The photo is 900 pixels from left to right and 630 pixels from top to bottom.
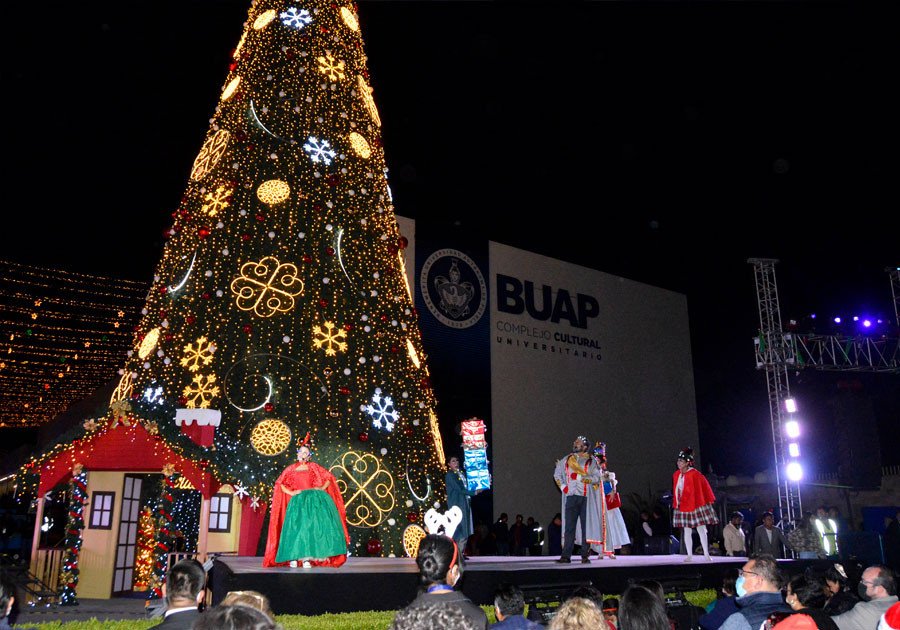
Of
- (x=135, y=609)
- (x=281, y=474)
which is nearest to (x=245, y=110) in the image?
(x=281, y=474)

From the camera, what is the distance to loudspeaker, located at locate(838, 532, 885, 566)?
40.0ft

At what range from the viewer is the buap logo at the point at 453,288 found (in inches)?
699

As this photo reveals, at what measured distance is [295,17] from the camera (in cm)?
1027

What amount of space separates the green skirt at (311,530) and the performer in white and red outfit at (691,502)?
473cm

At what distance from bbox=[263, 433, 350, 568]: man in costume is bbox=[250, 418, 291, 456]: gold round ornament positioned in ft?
2.68

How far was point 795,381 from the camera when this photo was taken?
21.0 metres

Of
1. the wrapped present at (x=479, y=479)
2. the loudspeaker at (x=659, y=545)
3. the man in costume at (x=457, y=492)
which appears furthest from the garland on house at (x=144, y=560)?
the loudspeaker at (x=659, y=545)

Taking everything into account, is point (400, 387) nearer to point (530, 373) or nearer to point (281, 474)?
point (281, 474)

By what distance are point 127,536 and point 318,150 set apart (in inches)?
220

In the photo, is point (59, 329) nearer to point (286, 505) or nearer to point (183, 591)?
point (286, 505)

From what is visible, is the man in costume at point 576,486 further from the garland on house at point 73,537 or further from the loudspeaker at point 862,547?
the garland on house at point 73,537

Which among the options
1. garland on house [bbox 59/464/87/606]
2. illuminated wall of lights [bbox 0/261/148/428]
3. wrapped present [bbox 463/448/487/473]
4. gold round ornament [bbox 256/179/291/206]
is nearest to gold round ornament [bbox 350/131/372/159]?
gold round ornament [bbox 256/179/291/206]

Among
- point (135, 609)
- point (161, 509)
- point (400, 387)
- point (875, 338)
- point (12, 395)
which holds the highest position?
point (875, 338)

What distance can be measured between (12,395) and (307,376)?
1390cm
